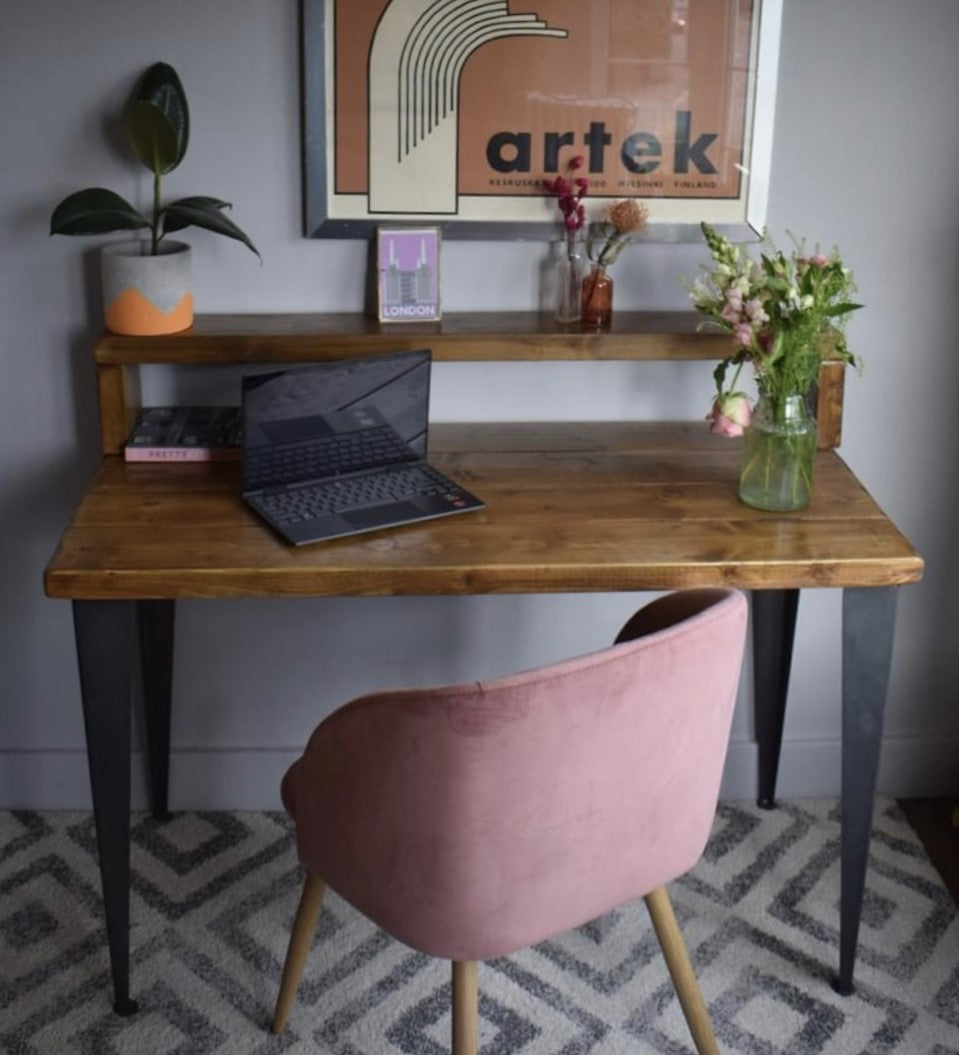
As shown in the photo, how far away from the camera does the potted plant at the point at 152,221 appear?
7.00 ft

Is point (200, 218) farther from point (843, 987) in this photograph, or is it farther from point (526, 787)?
point (843, 987)

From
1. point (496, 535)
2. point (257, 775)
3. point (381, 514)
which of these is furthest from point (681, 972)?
point (257, 775)

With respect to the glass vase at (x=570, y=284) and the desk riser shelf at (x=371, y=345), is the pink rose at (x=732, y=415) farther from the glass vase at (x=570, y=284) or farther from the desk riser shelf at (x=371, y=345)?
the glass vase at (x=570, y=284)

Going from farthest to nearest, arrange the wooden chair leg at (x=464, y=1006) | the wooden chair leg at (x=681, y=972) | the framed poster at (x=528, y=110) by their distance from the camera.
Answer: the framed poster at (x=528, y=110) → the wooden chair leg at (x=681, y=972) → the wooden chair leg at (x=464, y=1006)

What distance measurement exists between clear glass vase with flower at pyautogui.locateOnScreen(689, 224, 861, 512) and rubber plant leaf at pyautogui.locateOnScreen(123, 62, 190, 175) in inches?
31.4

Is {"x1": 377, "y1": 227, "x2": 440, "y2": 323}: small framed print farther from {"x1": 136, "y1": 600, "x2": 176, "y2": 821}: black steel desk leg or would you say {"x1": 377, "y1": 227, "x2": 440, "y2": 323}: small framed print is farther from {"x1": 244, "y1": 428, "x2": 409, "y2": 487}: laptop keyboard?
{"x1": 136, "y1": 600, "x2": 176, "y2": 821}: black steel desk leg

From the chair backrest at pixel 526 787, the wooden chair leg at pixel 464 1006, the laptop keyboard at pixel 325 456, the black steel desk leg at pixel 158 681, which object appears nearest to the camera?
the chair backrest at pixel 526 787

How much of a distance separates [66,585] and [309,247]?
752 millimetres

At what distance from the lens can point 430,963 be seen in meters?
2.30

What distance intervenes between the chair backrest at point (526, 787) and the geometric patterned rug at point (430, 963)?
492mm

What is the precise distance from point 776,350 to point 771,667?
0.78 metres

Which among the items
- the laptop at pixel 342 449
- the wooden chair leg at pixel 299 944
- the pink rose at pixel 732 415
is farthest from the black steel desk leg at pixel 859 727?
the wooden chair leg at pixel 299 944

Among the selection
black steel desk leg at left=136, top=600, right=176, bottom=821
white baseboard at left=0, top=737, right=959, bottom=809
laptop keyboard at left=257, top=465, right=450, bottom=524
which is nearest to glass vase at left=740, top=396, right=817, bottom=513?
laptop keyboard at left=257, top=465, right=450, bottom=524

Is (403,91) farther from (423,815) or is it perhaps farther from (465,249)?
(423,815)
